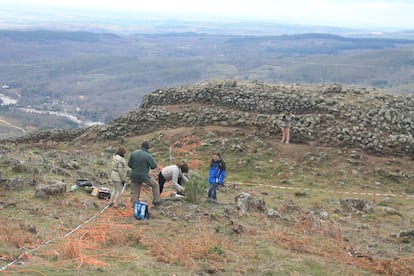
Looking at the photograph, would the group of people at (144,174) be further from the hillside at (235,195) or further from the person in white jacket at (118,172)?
the hillside at (235,195)

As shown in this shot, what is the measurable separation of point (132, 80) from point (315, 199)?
18220cm

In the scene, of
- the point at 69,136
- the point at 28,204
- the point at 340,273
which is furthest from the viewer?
the point at 69,136

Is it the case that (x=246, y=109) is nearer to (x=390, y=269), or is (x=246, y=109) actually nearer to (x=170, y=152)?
(x=170, y=152)

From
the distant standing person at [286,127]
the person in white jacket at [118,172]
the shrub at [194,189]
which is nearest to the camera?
the person in white jacket at [118,172]

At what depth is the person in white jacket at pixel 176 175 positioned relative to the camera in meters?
13.8

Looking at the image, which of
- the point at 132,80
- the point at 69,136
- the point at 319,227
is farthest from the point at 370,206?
the point at 132,80

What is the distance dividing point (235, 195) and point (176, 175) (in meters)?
3.91

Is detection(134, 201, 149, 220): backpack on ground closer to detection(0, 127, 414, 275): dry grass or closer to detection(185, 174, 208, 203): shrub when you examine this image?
detection(0, 127, 414, 275): dry grass

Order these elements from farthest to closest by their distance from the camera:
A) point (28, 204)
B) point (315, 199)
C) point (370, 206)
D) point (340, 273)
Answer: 1. point (315, 199)
2. point (370, 206)
3. point (28, 204)
4. point (340, 273)

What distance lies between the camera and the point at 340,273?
941 centimetres

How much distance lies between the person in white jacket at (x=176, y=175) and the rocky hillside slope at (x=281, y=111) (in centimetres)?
1043

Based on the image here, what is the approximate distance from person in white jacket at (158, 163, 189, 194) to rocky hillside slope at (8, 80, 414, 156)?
1043 cm

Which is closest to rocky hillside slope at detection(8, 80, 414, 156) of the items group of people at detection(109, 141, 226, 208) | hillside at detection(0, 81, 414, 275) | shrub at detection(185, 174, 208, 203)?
hillside at detection(0, 81, 414, 275)

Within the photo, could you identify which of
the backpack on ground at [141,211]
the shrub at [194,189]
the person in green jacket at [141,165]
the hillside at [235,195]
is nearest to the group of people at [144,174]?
the person in green jacket at [141,165]
